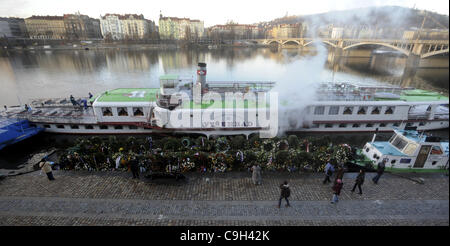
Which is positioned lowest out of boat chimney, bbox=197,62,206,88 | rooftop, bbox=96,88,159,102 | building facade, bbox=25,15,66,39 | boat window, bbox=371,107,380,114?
boat window, bbox=371,107,380,114

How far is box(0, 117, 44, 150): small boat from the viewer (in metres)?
14.2

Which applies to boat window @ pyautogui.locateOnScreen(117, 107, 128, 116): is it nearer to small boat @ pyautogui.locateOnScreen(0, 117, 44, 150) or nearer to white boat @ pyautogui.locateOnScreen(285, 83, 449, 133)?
small boat @ pyautogui.locateOnScreen(0, 117, 44, 150)

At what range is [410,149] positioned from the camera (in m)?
9.85

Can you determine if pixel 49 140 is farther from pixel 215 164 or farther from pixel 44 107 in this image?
pixel 215 164

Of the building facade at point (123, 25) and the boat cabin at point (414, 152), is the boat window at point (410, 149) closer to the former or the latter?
the boat cabin at point (414, 152)

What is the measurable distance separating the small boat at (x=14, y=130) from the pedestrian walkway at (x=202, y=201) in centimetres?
695

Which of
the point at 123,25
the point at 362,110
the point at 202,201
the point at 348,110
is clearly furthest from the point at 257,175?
the point at 123,25

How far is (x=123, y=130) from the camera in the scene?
1638 cm

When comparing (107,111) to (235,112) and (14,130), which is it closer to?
(14,130)

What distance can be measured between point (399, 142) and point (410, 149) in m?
0.65

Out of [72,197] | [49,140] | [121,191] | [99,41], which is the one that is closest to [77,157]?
[72,197]

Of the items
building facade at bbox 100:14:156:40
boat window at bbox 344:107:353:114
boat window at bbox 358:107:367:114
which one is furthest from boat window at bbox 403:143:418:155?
building facade at bbox 100:14:156:40

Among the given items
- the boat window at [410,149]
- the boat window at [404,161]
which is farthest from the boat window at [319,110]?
the boat window at [404,161]

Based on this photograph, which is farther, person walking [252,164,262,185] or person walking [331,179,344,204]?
person walking [252,164,262,185]
